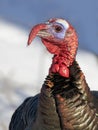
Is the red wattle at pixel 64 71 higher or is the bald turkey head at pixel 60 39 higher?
the bald turkey head at pixel 60 39

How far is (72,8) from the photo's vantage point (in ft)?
15.2

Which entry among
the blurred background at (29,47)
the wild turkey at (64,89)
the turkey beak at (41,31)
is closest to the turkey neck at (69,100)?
the wild turkey at (64,89)

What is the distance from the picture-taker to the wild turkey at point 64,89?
2492 millimetres

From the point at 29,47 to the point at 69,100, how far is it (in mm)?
1835

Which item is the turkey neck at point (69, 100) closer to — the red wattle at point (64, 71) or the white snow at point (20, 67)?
the red wattle at point (64, 71)

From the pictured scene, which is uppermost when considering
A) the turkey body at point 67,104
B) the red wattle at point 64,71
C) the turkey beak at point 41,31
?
the turkey beak at point 41,31

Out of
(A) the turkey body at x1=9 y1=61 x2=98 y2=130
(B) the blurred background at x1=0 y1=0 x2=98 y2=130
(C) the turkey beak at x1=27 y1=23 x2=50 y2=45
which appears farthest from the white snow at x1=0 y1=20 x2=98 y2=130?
(C) the turkey beak at x1=27 y1=23 x2=50 y2=45

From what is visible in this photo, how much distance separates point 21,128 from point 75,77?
24.6 inches

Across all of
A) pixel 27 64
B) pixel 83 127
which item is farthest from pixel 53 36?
pixel 27 64

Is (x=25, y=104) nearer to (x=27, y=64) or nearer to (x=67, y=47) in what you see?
(x=67, y=47)

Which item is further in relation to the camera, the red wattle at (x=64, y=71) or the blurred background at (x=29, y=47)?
the blurred background at (x=29, y=47)

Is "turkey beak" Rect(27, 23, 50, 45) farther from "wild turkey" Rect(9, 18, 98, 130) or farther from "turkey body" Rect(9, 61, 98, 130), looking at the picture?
"turkey body" Rect(9, 61, 98, 130)

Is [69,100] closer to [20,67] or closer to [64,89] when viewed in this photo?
[64,89]

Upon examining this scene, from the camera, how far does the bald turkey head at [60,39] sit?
248 centimetres
